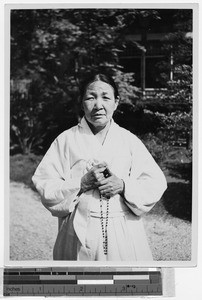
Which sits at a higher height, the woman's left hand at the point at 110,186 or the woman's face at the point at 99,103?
Answer: the woman's face at the point at 99,103

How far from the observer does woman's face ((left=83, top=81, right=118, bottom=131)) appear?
192 centimetres

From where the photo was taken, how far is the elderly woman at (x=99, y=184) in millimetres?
1921

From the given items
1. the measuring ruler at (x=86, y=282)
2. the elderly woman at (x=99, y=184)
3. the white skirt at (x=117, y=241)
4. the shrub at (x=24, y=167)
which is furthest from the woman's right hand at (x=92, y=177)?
the measuring ruler at (x=86, y=282)

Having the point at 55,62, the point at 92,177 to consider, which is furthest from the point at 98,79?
the point at 92,177

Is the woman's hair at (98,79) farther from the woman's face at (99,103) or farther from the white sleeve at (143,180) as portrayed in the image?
the white sleeve at (143,180)

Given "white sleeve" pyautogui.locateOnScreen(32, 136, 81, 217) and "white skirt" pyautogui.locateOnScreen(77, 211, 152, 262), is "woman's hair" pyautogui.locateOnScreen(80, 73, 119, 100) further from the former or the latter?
"white skirt" pyautogui.locateOnScreen(77, 211, 152, 262)

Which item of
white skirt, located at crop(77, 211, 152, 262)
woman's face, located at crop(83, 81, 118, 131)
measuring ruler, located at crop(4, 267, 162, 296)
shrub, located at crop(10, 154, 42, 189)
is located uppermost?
woman's face, located at crop(83, 81, 118, 131)

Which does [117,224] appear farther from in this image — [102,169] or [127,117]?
[127,117]

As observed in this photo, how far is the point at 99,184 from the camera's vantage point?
192 centimetres

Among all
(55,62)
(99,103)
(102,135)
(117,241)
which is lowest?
(117,241)

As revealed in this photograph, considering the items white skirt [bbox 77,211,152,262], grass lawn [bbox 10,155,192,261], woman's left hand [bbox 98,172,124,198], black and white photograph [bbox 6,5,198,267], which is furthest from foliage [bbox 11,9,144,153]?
white skirt [bbox 77,211,152,262]

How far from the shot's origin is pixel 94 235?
1.92m

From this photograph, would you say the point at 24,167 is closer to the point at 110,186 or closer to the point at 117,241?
the point at 110,186

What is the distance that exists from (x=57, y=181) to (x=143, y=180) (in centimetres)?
34
